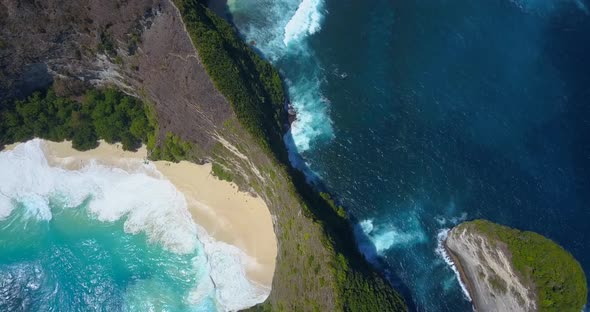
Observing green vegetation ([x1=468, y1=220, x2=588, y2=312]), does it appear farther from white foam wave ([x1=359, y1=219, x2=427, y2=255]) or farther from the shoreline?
white foam wave ([x1=359, y1=219, x2=427, y2=255])

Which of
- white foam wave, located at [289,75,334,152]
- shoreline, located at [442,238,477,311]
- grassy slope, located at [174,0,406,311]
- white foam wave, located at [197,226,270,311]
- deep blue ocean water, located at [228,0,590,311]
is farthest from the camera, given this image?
white foam wave, located at [289,75,334,152]

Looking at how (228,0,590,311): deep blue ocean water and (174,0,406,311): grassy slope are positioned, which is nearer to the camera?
(174,0,406,311): grassy slope

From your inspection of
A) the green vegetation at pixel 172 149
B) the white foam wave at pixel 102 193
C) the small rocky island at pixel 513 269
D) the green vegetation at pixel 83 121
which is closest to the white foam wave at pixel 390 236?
the small rocky island at pixel 513 269

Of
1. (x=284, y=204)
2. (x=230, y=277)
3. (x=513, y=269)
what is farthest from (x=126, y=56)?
(x=513, y=269)

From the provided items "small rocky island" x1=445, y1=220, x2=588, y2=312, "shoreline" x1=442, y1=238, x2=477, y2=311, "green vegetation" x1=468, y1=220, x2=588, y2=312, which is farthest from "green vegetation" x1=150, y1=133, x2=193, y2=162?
"green vegetation" x1=468, y1=220, x2=588, y2=312

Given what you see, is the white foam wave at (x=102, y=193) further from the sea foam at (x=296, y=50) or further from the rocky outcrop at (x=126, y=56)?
the sea foam at (x=296, y=50)
